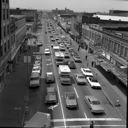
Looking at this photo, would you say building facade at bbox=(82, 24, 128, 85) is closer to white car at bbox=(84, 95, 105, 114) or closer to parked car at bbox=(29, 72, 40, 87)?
white car at bbox=(84, 95, 105, 114)

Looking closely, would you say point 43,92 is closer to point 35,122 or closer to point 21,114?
point 21,114

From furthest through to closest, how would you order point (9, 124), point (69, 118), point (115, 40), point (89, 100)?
point (115, 40) → point (89, 100) → point (69, 118) → point (9, 124)

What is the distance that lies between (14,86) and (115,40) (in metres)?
20.7

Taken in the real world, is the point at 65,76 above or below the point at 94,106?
above

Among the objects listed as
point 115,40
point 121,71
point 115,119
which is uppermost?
point 115,40

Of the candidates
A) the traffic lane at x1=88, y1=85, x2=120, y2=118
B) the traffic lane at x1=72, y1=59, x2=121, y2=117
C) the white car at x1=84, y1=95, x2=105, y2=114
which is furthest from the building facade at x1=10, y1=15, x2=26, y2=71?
the white car at x1=84, y1=95, x2=105, y2=114

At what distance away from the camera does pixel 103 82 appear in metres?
40.8

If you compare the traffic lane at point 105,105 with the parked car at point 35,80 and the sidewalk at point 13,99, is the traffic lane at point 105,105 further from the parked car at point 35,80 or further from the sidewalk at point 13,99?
the sidewalk at point 13,99

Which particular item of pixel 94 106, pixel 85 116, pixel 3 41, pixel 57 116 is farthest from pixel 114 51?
pixel 57 116

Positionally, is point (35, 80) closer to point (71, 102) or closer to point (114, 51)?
point (71, 102)

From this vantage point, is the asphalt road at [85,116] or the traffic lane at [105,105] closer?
the asphalt road at [85,116]

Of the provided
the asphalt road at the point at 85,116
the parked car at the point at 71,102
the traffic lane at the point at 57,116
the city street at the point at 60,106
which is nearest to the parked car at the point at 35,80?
the city street at the point at 60,106

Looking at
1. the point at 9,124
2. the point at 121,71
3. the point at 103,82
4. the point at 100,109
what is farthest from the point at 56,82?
the point at 9,124

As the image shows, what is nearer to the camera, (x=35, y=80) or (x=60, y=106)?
(x=60, y=106)
